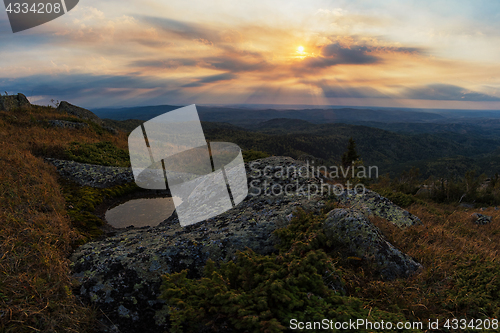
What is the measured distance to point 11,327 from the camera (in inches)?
112

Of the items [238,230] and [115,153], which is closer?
[238,230]

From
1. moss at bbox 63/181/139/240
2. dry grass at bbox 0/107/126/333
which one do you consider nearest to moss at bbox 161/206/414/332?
dry grass at bbox 0/107/126/333

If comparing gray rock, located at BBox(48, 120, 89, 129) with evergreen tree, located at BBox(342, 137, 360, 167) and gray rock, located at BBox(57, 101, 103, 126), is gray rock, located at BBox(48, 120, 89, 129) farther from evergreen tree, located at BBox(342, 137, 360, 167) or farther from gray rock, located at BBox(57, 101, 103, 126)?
evergreen tree, located at BBox(342, 137, 360, 167)

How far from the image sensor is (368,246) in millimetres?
4027

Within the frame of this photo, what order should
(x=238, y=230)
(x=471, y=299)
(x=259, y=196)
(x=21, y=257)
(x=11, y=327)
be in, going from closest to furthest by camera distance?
(x=11, y=327)
(x=471, y=299)
(x=21, y=257)
(x=238, y=230)
(x=259, y=196)

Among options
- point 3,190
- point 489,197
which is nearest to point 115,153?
point 3,190

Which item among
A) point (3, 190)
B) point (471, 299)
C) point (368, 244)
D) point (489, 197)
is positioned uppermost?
point (3, 190)

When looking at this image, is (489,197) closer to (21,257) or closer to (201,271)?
(201,271)

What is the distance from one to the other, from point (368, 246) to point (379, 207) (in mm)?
2937

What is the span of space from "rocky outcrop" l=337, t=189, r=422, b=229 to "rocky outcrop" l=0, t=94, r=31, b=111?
26.3 meters

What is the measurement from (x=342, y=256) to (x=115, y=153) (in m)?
→ 13.5

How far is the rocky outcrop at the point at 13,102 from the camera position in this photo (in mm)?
18828

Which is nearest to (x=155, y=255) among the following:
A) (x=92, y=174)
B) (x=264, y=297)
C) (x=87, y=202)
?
(x=264, y=297)

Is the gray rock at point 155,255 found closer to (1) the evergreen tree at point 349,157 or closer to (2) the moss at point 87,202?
(2) the moss at point 87,202
